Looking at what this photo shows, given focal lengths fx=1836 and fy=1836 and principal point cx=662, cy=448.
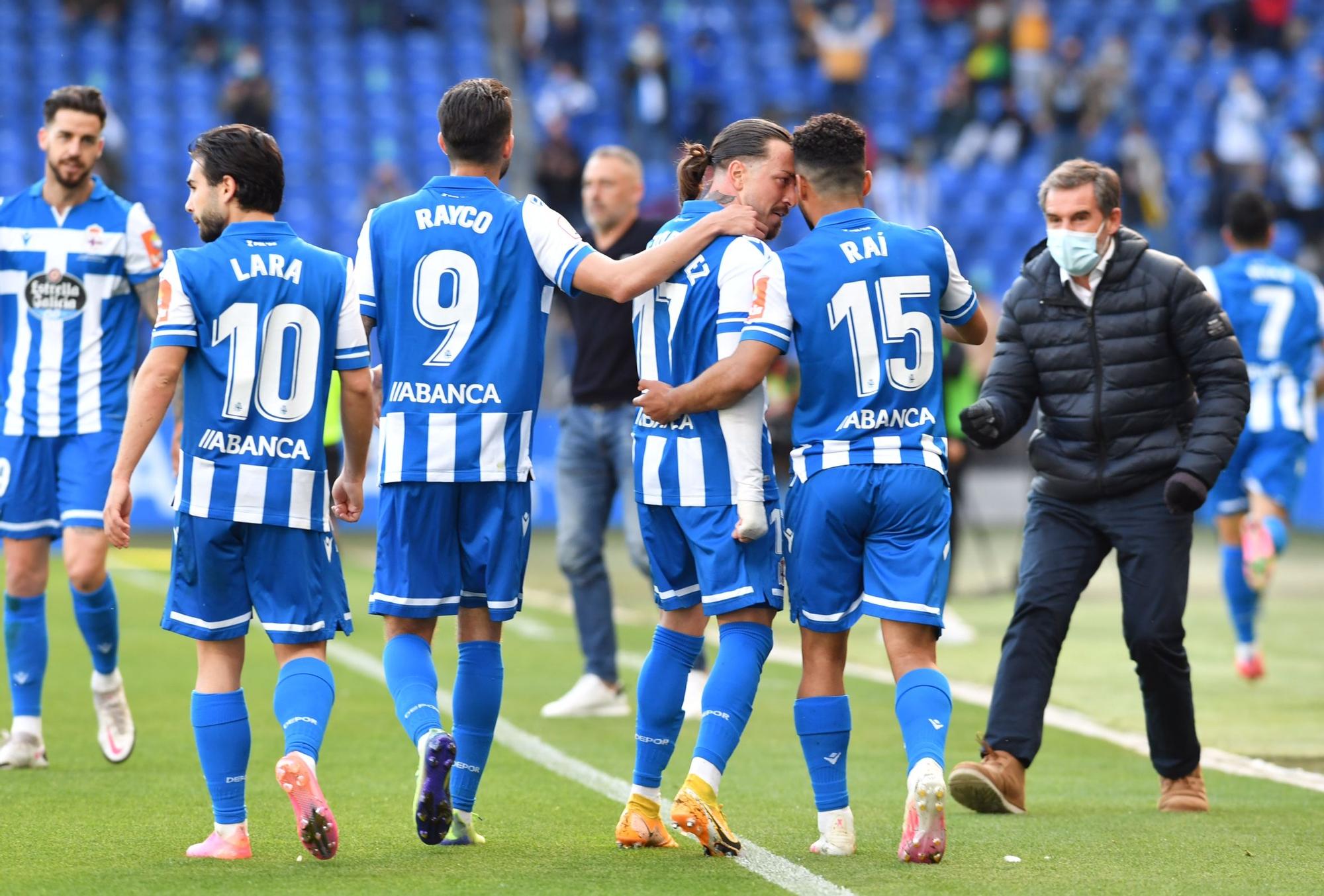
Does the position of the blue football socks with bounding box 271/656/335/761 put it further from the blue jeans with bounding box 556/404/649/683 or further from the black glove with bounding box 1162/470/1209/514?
the blue jeans with bounding box 556/404/649/683

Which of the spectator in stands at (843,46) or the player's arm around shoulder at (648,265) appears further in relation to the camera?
the spectator in stands at (843,46)

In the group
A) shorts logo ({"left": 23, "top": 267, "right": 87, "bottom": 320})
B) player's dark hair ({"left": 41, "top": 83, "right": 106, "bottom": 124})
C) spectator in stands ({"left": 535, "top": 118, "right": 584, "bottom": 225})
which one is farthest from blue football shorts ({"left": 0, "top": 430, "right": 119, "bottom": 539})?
spectator in stands ({"left": 535, "top": 118, "right": 584, "bottom": 225})

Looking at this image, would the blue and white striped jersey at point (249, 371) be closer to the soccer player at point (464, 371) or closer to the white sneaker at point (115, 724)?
the soccer player at point (464, 371)

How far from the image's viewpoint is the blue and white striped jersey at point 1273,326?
980 cm

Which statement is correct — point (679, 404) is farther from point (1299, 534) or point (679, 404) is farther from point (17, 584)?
point (1299, 534)

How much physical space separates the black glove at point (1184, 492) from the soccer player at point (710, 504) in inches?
58.1

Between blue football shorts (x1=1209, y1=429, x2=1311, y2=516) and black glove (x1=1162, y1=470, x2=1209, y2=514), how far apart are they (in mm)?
4081

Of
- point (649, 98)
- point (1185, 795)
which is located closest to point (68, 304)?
point (1185, 795)

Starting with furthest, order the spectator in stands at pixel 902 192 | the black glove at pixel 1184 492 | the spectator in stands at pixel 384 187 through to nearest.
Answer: the spectator in stands at pixel 902 192, the spectator in stands at pixel 384 187, the black glove at pixel 1184 492

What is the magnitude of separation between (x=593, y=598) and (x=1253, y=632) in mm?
3838

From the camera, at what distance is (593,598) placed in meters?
8.63

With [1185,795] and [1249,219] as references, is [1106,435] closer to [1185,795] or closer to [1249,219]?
[1185,795]

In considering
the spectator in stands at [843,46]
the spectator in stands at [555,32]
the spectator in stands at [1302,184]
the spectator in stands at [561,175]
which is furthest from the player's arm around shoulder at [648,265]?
the spectator in stands at [1302,184]

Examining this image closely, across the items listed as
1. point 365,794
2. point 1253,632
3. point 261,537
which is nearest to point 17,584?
point 365,794
